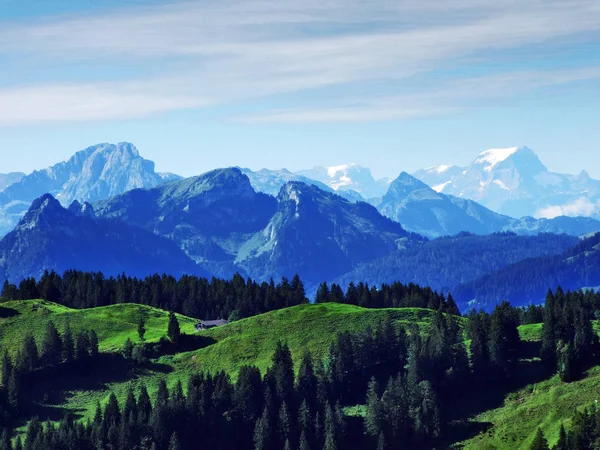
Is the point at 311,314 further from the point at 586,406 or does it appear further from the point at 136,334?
the point at 586,406

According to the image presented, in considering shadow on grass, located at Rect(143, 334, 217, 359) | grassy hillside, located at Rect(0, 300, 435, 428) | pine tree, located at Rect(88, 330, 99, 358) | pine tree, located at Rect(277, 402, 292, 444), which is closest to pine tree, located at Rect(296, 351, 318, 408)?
pine tree, located at Rect(277, 402, 292, 444)

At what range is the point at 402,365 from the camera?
17000 cm

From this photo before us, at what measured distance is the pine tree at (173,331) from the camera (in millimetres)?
189387

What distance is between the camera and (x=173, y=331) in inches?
7485

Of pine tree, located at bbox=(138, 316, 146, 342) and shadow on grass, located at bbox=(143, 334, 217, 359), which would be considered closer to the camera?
shadow on grass, located at bbox=(143, 334, 217, 359)

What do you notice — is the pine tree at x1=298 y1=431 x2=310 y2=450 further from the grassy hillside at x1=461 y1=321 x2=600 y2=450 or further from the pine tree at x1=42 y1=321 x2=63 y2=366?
the pine tree at x1=42 y1=321 x2=63 y2=366

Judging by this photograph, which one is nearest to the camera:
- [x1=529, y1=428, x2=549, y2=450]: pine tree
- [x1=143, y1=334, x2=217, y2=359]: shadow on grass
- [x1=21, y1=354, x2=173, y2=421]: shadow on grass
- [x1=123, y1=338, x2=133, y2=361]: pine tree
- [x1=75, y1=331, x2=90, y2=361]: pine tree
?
[x1=529, y1=428, x2=549, y2=450]: pine tree

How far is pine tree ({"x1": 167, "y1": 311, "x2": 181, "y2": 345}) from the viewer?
621ft

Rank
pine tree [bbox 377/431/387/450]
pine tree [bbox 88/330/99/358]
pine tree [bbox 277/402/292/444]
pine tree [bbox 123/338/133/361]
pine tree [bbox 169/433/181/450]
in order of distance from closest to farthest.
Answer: pine tree [bbox 377/431/387/450], pine tree [bbox 169/433/181/450], pine tree [bbox 277/402/292/444], pine tree [bbox 123/338/133/361], pine tree [bbox 88/330/99/358]

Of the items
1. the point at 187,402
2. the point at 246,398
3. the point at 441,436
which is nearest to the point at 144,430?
the point at 187,402

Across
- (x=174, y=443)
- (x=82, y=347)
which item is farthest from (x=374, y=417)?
(x=82, y=347)

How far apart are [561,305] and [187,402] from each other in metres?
91.0

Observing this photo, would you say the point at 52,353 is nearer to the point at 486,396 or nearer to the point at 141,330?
the point at 141,330

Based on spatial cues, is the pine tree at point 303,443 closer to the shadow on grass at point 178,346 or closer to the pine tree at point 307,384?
the pine tree at point 307,384
